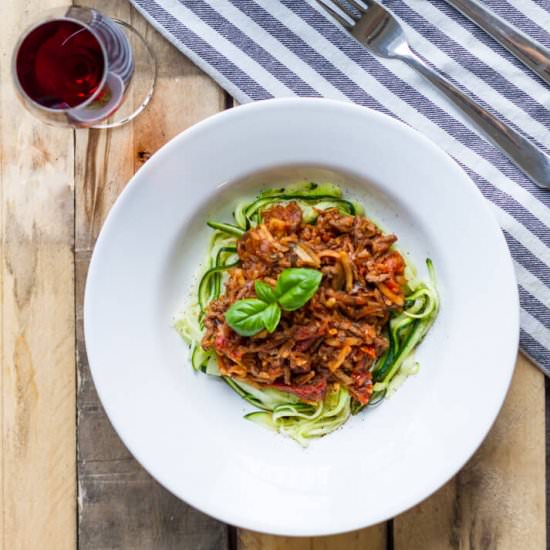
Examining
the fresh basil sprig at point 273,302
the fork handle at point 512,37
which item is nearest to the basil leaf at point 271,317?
the fresh basil sprig at point 273,302

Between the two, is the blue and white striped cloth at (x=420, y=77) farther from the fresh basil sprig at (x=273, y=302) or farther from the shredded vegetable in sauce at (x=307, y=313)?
the fresh basil sprig at (x=273, y=302)

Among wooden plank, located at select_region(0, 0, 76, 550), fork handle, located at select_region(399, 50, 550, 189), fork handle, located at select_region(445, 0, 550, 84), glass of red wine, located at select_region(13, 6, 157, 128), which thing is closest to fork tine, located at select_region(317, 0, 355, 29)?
fork handle, located at select_region(399, 50, 550, 189)

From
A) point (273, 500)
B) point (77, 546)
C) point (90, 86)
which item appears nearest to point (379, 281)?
point (273, 500)

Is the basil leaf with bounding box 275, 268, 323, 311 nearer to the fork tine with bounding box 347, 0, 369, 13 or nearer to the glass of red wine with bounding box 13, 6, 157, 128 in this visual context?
the glass of red wine with bounding box 13, 6, 157, 128

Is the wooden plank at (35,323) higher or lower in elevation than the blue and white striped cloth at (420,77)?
lower

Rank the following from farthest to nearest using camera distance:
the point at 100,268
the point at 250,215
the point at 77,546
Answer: the point at 77,546 < the point at 250,215 < the point at 100,268

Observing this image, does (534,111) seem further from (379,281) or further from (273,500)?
(273,500)
